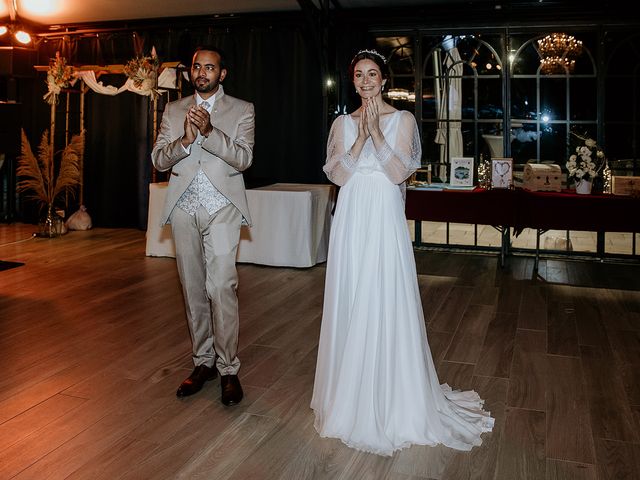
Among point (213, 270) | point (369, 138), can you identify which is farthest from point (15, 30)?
point (369, 138)

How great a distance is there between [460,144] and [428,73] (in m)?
0.99

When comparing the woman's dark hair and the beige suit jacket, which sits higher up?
the woman's dark hair

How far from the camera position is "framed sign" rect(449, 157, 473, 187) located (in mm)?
7105

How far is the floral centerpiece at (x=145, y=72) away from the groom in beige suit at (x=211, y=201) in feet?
19.2

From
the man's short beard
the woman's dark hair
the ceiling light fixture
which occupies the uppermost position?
the ceiling light fixture

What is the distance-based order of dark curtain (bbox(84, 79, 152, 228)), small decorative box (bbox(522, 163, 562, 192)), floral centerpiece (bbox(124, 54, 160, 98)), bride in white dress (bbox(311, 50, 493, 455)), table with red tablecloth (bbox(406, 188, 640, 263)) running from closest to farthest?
bride in white dress (bbox(311, 50, 493, 455)) → table with red tablecloth (bbox(406, 188, 640, 263)) → small decorative box (bbox(522, 163, 562, 192)) → floral centerpiece (bbox(124, 54, 160, 98)) → dark curtain (bbox(84, 79, 152, 228))

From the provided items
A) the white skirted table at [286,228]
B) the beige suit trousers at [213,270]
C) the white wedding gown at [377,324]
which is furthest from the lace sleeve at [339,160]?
the white skirted table at [286,228]

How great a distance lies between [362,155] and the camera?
2893mm

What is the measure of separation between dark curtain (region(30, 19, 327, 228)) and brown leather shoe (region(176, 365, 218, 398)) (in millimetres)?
4463

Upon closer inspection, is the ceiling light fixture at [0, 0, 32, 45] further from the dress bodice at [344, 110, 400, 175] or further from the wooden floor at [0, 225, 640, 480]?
the dress bodice at [344, 110, 400, 175]

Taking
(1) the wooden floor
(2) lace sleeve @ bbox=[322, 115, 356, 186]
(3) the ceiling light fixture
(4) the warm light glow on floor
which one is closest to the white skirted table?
(1) the wooden floor

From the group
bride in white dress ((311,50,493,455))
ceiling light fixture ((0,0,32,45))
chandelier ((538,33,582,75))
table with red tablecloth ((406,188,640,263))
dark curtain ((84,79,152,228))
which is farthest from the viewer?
dark curtain ((84,79,152,228))

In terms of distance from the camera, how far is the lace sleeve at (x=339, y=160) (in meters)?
2.87

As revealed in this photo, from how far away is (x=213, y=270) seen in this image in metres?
3.19
